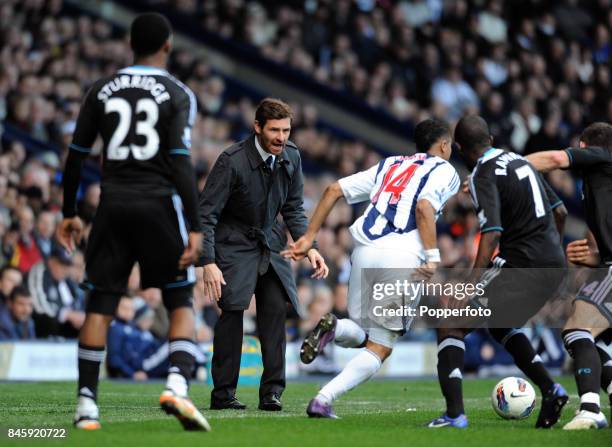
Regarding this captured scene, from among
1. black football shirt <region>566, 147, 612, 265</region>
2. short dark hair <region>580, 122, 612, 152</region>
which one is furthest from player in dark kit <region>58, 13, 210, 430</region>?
short dark hair <region>580, 122, 612, 152</region>

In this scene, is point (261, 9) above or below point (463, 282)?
above

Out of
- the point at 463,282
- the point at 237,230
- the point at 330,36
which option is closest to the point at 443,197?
the point at 463,282

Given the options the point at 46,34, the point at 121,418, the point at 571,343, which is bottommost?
the point at 121,418

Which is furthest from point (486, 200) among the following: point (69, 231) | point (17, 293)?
point (17, 293)

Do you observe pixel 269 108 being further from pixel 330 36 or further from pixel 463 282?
pixel 330 36

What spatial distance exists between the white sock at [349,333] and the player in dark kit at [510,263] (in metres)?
0.67

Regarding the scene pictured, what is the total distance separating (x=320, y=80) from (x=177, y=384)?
55.3 ft

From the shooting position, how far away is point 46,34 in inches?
764

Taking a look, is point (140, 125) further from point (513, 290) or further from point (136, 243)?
point (513, 290)

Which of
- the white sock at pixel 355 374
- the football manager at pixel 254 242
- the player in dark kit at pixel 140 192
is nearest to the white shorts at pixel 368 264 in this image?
the white sock at pixel 355 374

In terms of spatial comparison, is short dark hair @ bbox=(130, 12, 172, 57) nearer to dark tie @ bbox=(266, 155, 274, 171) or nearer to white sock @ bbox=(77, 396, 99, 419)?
white sock @ bbox=(77, 396, 99, 419)

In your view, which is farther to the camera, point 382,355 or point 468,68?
point 468,68

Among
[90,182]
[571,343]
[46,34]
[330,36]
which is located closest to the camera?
[571,343]

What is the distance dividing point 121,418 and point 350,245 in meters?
10.3
